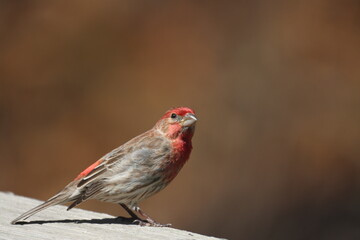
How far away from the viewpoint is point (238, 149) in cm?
1042

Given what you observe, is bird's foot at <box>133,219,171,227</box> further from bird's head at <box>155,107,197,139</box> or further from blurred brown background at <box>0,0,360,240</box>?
blurred brown background at <box>0,0,360,240</box>

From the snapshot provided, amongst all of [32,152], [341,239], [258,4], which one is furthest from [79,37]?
[341,239]

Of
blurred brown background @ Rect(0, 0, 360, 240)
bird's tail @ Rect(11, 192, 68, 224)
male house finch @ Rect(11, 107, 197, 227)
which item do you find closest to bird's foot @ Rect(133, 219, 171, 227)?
male house finch @ Rect(11, 107, 197, 227)

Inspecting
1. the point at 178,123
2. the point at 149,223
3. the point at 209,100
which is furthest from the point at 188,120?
the point at 209,100

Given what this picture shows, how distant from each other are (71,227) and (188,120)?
1467 mm

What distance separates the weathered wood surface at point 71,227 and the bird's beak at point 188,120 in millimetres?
918

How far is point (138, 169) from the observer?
19.2 feet

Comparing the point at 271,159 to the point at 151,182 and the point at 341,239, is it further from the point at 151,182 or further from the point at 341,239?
the point at 151,182

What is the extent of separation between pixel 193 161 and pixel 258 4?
7.71 ft

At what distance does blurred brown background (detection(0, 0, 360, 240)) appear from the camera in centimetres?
1045

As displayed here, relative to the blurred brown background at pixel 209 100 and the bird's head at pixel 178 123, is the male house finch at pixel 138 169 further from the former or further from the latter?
the blurred brown background at pixel 209 100

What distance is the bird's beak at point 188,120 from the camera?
5933 millimetres

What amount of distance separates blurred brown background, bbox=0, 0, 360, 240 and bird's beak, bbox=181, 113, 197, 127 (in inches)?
172

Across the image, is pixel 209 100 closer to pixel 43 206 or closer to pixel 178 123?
pixel 178 123
